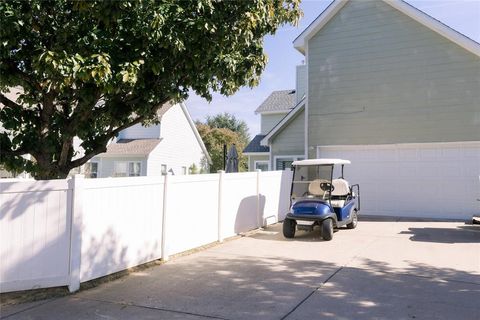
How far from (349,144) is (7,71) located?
11.4 meters

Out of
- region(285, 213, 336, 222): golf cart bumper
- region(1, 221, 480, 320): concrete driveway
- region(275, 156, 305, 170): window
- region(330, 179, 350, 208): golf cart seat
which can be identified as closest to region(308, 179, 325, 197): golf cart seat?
region(330, 179, 350, 208): golf cart seat

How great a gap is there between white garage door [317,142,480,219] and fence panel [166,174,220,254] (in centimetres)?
720

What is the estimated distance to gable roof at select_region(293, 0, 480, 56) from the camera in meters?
12.6

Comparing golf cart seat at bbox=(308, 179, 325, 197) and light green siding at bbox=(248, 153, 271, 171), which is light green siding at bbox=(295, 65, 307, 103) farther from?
golf cart seat at bbox=(308, 179, 325, 197)

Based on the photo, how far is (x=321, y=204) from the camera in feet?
31.0

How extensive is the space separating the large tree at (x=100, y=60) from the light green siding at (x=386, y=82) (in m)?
8.05

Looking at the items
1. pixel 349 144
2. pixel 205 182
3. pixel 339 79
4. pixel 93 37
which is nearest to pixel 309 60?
pixel 339 79

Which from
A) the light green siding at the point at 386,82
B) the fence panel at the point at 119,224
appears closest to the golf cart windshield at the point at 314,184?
the light green siding at the point at 386,82

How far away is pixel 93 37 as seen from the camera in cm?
541

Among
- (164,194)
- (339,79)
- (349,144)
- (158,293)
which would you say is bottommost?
(158,293)

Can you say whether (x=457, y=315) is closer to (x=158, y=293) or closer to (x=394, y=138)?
(x=158, y=293)

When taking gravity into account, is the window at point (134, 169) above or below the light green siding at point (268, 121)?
below

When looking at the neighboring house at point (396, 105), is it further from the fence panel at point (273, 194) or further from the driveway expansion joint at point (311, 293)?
the driveway expansion joint at point (311, 293)

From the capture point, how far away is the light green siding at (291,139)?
16.4 metres
